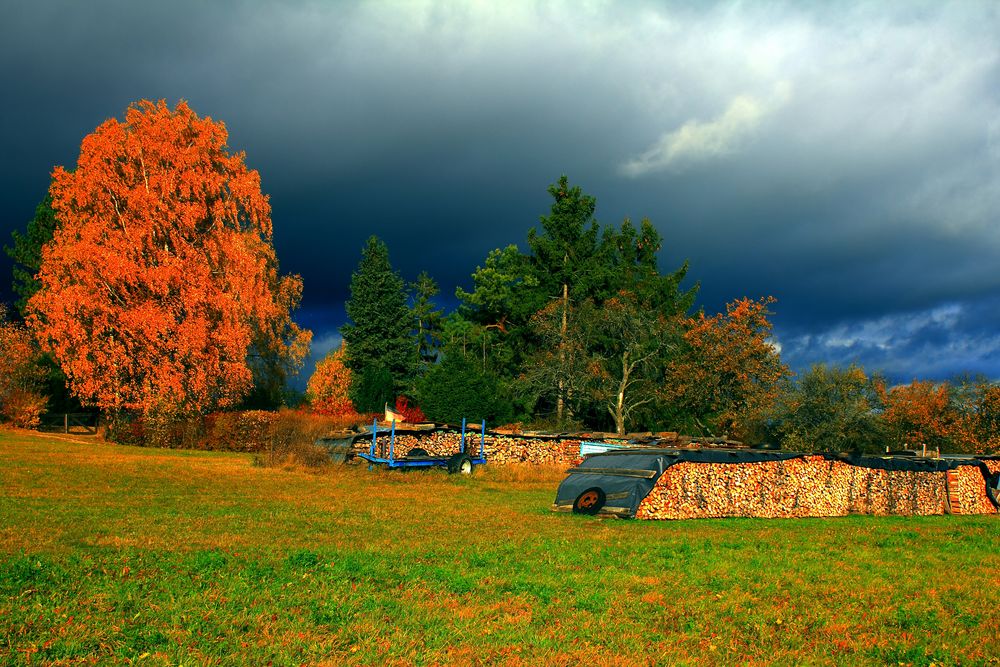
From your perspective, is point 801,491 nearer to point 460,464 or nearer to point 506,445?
point 460,464

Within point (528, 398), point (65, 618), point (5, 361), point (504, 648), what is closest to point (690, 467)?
point (504, 648)

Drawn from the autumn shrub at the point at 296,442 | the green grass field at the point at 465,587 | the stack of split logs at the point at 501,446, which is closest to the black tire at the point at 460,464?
the autumn shrub at the point at 296,442

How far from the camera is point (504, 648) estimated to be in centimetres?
688

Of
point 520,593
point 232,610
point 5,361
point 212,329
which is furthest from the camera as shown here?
point 5,361

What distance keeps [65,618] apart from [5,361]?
47.2 metres

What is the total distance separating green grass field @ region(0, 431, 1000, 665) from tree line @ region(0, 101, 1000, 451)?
23548mm

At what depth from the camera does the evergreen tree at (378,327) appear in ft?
208

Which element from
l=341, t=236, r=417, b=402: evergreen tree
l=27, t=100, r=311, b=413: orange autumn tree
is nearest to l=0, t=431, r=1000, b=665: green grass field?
l=27, t=100, r=311, b=413: orange autumn tree

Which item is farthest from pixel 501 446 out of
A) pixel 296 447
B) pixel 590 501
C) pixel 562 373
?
pixel 590 501

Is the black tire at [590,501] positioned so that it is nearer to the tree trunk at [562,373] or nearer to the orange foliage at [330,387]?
the tree trunk at [562,373]

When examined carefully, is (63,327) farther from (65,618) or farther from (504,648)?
(504,648)

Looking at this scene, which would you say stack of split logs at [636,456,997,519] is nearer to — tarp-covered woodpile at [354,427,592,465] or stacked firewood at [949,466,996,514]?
stacked firewood at [949,466,996,514]

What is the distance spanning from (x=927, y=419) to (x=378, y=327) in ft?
135

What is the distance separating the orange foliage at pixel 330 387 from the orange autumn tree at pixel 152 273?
17.0m
